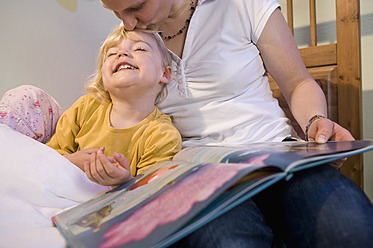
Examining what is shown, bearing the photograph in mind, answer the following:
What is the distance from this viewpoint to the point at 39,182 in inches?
26.4

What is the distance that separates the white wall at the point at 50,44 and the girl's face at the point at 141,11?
647 mm

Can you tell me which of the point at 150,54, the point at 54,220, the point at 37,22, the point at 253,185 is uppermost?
the point at 37,22

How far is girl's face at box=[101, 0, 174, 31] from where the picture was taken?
0.89 meters

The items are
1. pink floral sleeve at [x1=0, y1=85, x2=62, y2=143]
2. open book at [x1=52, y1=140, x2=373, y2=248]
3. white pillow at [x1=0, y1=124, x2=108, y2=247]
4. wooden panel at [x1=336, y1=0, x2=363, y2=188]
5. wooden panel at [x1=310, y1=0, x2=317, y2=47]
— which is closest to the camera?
open book at [x1=52, y1=140, x2=373, y2=248]

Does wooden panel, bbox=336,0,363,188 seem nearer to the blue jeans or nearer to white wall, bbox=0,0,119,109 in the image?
the blue jeans

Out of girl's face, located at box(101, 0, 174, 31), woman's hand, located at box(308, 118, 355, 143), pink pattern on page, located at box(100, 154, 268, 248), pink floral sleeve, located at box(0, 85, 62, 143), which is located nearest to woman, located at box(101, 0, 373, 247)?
girl's face, located at box(101, 0, 174, 31)

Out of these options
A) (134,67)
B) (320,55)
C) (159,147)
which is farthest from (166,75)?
(320,55)

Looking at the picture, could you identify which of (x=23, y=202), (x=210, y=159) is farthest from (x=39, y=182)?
(x=210, y=159)

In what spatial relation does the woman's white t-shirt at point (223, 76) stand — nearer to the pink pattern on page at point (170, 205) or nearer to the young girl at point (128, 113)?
the young girl at point (128, 113)

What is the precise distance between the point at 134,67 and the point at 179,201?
63cm

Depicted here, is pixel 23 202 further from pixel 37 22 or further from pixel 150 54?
pixel 37 22

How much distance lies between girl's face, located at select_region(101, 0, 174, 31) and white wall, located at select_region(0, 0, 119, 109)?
647 mm

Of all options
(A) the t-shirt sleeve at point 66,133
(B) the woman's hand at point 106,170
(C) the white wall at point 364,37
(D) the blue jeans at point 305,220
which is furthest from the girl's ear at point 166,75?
(C) the white wall at point 364,37

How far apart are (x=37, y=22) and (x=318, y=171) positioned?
1.38 metres
